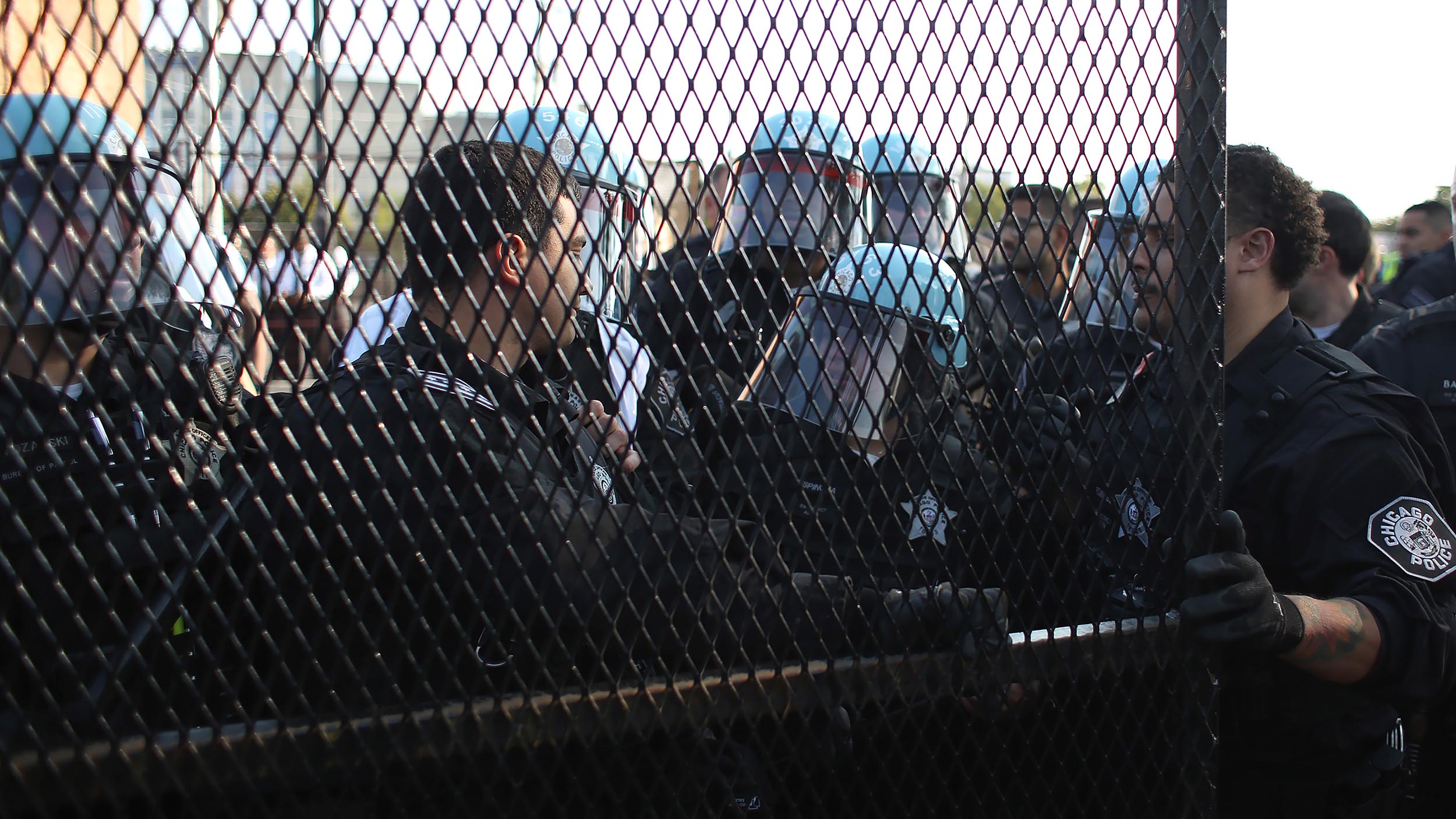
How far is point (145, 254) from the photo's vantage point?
1.08m

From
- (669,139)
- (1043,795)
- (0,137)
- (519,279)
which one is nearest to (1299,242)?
(1043,795)

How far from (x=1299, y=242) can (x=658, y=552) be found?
1.55 m

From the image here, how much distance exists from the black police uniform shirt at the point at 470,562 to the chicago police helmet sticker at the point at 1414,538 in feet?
2.94

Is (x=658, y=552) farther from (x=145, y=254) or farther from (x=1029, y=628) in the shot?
(x=145, y=254)

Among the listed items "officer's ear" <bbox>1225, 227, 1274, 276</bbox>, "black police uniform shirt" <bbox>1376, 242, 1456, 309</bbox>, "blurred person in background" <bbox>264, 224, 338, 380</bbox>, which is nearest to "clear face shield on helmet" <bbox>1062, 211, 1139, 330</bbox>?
"officer's ear" <bbox>1225, 227, 1274, 276</bbox>

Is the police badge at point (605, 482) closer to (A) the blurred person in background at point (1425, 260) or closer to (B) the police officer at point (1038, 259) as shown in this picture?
(B) the police officer at point (1038, 259)

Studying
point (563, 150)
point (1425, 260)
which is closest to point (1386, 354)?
point (1425, 260)

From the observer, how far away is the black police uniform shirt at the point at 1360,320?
11.7 ft

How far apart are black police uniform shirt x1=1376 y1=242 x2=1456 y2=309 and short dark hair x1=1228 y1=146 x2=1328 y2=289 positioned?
81.1 inches

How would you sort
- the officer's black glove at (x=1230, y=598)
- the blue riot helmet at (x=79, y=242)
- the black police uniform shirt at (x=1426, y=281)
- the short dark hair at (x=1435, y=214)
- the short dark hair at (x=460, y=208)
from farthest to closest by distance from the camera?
1. the short dark hair at (x=1435, y=214)
2. the black police uniform shirt at (x=1426, y=281)
3. the officer's black glove at (x=1230, y=598)
4. the short dark hair at (x=460, y=208)
5. the blue riot helmet at (x=79, y=242)

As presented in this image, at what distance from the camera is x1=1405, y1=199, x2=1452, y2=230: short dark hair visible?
5.22 m

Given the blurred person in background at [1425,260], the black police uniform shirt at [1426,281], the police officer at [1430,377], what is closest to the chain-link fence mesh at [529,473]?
the police officer at [1430,377]

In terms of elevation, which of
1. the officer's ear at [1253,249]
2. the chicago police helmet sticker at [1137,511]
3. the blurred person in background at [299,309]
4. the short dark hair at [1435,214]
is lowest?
the chicago police helmet sticker at [1137,511]

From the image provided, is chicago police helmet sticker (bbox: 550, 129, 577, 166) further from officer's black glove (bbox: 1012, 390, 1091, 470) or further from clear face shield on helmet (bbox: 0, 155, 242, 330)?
officer's black glove (bbox: 1012, 390, 1091, 470)
